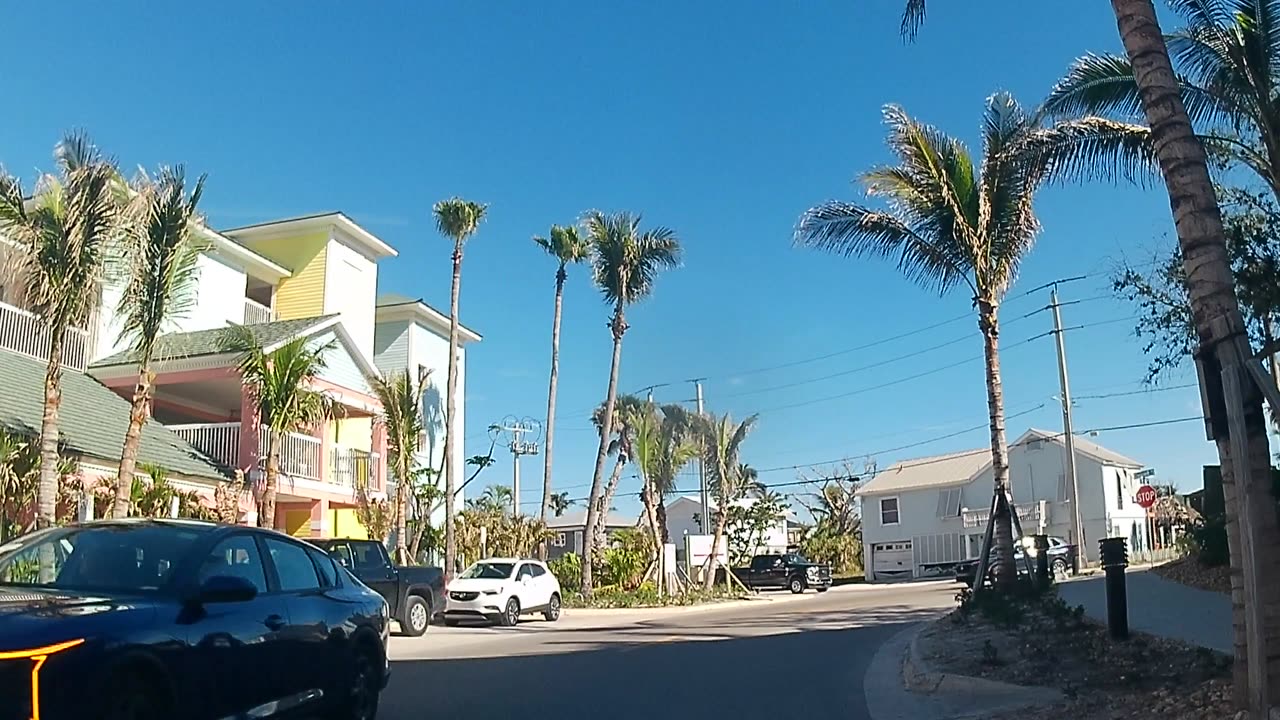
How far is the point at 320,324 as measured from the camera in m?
27.6

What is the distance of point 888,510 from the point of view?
63.6m

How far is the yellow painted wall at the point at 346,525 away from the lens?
31234 mm

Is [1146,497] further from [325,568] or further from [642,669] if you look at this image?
[325,568]

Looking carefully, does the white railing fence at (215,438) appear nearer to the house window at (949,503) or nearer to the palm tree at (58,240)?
the palm tree at (58,240)

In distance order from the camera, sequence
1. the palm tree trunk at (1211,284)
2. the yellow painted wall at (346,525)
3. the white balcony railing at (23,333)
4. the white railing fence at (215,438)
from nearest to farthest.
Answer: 1. the palm tree trunk at (1211,284)
2. the white balcony railing at (23,333)
3. the white railing fence at (215,438)
4. the yellow painted wall at (346,525)

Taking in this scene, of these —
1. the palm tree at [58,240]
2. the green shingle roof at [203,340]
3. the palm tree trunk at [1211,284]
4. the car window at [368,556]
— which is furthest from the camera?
the green shingle roof at [203,340]

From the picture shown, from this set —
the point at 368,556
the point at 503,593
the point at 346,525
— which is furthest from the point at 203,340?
the point at 368,556

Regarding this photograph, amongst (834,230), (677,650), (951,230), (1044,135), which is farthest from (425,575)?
(1044,135)

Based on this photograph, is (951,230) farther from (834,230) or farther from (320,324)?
(320,324)

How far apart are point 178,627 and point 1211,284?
7.03 m

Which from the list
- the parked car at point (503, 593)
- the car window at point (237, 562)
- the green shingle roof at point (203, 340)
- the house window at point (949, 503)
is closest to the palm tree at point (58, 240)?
the green shingle roof at point (203, 340)

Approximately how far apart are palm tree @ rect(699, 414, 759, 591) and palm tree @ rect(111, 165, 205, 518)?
976 inches

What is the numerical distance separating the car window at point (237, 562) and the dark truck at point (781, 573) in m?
39.8

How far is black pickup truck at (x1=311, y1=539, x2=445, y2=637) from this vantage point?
19.7 m
